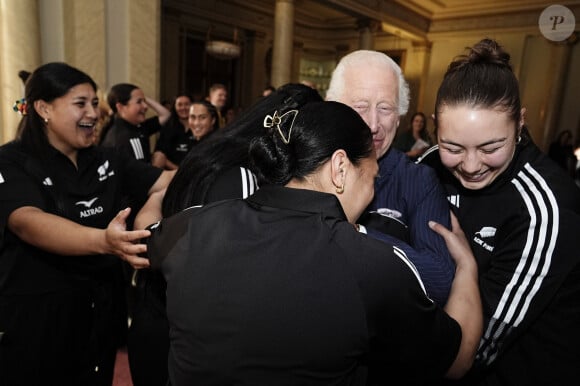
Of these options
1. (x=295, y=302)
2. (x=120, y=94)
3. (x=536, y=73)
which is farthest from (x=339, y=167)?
(x=536, y=73)

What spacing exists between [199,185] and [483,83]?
0.89 m

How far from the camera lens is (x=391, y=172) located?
1.45m

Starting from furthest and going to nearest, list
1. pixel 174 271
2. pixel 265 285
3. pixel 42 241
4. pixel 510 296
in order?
pixel 42 241
pixel 510 296
pixel 174 271
pixel 265 285

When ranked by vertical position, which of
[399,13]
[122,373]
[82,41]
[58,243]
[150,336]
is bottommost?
[122,373]

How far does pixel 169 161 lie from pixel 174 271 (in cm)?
376

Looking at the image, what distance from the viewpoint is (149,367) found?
1.31 meters

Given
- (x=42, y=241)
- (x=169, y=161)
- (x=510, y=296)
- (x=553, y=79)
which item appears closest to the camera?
(x=510, y=296)

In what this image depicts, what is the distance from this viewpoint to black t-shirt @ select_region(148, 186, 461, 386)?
0.79m

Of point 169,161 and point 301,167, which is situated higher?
point 301,167

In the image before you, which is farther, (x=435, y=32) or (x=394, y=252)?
(x=435, y=32)

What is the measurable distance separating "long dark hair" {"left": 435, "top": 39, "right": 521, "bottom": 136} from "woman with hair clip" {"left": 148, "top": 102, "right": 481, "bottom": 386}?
1.50 ft

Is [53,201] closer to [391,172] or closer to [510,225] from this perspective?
[391,172]

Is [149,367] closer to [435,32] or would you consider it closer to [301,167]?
[301,167]

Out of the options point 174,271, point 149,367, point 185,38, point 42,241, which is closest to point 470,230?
point 174,271
